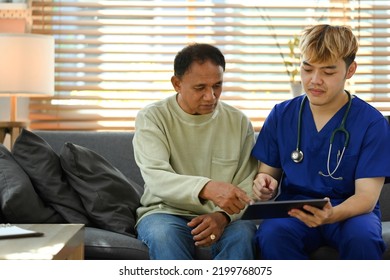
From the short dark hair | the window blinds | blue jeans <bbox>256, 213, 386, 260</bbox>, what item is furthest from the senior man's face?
the window blinds

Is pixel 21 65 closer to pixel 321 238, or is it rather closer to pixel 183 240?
pixel 183 240

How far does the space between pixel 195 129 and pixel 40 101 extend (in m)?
1.87

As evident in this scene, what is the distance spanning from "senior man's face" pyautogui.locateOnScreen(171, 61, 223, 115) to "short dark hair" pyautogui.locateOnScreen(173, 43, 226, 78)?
0.02 m

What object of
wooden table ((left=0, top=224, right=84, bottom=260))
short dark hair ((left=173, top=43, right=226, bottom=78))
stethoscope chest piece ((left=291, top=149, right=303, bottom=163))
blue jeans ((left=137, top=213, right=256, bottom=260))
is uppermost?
short dark hair ((left=173, top=43, right=226, bottom=78))

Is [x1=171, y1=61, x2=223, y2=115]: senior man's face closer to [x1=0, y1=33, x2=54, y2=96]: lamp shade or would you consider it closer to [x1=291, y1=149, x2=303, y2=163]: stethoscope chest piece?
[x1=291, y1=149, x2=303, y2=163]: stethoscope chest piece

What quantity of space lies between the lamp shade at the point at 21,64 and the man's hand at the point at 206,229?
161 centimetres

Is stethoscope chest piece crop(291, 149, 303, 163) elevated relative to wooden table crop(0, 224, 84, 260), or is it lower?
elevated

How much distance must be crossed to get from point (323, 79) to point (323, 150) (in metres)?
0.25

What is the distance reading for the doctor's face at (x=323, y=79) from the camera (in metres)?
2.57

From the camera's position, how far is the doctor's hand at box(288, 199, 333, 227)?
94.3 inches

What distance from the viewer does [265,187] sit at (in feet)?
8.57

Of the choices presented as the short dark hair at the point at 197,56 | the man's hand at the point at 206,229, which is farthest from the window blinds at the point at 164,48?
the man's hand at the point at 206,229
